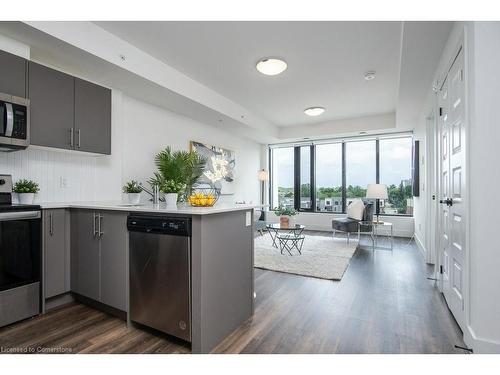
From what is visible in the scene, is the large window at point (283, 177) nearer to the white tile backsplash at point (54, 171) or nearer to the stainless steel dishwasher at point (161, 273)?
the white tile backsplash at point (54, 171)

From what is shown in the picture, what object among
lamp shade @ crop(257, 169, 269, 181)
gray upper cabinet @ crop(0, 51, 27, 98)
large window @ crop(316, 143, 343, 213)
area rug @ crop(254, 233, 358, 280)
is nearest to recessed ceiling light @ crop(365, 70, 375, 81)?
area rug @ crop(254, 233, 358, 280)

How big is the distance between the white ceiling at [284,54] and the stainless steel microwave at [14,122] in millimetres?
1104

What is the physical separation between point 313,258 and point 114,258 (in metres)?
2.90

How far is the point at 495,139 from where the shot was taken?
1643mm

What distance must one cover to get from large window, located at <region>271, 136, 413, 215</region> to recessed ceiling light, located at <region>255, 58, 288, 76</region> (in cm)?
408

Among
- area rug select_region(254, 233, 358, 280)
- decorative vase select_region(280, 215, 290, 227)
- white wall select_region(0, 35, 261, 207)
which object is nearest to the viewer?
white wall select_region(0, 35, 261, 207)

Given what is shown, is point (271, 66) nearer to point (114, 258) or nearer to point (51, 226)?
point (114, 258)

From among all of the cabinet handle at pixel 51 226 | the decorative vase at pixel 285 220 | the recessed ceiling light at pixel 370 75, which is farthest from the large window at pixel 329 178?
the cabinet handle at pixel 51 226

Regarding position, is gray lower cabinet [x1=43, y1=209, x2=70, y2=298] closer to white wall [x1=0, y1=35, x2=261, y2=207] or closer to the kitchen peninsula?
the kitchen peninsula

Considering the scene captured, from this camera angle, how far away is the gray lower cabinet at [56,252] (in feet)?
7.88

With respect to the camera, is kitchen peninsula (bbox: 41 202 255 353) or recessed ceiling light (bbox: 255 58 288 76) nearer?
kitchen peninsula (bbox: 41 202 255 353)

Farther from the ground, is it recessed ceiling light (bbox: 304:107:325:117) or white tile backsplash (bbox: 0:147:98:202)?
recessed ceiling light (bbox: 304:107:325:117)

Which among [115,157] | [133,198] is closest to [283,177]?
[115,157]

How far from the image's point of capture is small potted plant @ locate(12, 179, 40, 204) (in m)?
2.41
